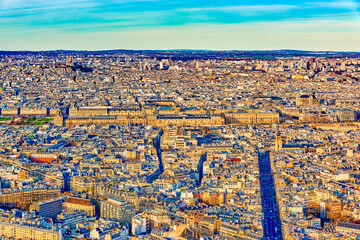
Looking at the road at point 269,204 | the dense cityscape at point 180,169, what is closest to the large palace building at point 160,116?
the dense cityscape at point 180,169

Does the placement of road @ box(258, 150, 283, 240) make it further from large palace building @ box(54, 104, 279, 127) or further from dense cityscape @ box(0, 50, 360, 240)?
large palace building @ box(54, 104, 279, 127)

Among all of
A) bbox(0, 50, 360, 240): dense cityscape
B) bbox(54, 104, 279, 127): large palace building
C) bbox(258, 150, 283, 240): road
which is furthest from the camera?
bbox(54, 104, 279, 127): large palace building

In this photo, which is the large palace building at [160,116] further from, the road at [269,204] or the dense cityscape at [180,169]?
the road at [269,204]

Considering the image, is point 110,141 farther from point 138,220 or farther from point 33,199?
point 138,220

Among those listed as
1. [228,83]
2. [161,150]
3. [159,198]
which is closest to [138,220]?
[159,198]

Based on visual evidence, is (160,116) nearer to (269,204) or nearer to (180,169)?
(180,169)

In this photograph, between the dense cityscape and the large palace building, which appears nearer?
the dense cityscape

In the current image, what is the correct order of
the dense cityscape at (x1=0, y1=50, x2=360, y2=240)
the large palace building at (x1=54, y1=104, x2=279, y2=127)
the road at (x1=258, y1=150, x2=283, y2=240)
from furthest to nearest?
1. the large palace building at (x1=54, y1=104, x2=279, y2=127)
2. the dense cityscape at (x1=0, y1=50, x2=360, y2=240)
3. the road at (x1=258, y1=150, x2=283, y2=240)

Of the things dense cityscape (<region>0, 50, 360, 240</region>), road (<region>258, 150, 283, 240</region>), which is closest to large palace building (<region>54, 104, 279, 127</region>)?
dense cityscape (<region>0, 50, 360, 240</region>)
